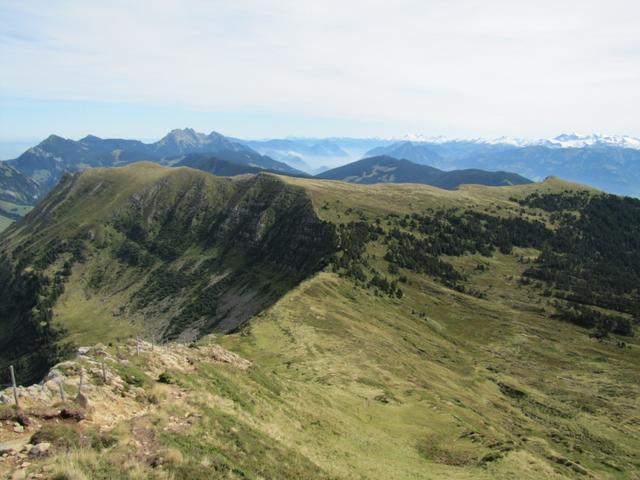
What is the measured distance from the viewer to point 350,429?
46.3 m

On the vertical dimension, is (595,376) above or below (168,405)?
below

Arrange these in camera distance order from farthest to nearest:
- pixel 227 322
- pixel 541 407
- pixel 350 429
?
pixel 227 322 < pixel 541 407 < pixel 350 429

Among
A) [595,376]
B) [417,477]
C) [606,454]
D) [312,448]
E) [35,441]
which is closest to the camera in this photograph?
[35,441]

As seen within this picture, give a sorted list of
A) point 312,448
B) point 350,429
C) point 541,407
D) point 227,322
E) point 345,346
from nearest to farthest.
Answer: point 312,448 < point 350,429 < point 345,346 < point 541,407 < point 227,322

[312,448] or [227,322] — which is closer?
[312,448]

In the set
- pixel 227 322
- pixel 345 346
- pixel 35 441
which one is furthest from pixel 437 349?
pixel 35 441

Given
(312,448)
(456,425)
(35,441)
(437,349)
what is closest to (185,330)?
(437,349)

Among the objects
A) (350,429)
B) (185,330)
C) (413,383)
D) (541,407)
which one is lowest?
(185,330)

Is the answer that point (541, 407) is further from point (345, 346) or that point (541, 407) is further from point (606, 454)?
point (345, 346)

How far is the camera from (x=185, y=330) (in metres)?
183

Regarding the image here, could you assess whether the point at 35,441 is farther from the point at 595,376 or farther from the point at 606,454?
the point at 595,376

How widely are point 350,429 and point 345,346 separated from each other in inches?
1712

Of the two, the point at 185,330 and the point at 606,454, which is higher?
the point at 606,454

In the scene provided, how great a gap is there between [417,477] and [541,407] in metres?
72.9
